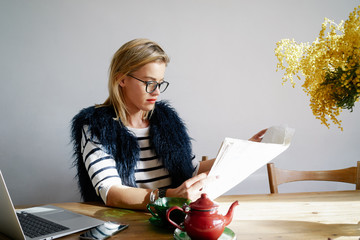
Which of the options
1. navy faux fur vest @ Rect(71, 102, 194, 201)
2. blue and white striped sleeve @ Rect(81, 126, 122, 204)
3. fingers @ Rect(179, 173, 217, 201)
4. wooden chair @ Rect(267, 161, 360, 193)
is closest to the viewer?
fingers @ Rect(179, 173, 217, 201)

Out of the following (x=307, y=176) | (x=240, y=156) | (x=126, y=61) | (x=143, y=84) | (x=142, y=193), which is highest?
(x=126, y=61)

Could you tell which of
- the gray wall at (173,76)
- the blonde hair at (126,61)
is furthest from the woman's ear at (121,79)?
the gray wall at (173,76)

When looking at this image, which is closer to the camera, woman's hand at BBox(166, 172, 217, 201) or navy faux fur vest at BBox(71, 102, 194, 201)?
woman's hand at BBox(166, 172, 217, 201)

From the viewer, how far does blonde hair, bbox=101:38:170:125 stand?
4.60 ft

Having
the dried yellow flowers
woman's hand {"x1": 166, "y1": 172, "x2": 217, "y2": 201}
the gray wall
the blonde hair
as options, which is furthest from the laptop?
the gray wall

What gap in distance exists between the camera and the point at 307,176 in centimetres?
158

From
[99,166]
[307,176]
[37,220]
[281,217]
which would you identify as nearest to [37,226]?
[37,220]

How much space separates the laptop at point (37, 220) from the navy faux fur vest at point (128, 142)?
279 millimetres

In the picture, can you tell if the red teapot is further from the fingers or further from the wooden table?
the fingers

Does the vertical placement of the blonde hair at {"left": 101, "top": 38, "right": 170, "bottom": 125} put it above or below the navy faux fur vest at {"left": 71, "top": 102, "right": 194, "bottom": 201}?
above

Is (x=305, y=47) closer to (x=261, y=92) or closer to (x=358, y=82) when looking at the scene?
(x=358, y=82)

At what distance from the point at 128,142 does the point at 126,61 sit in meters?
0.35

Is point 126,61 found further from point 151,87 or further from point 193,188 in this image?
point 193,188

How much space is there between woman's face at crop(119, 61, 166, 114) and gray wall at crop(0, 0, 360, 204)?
2.68ft
